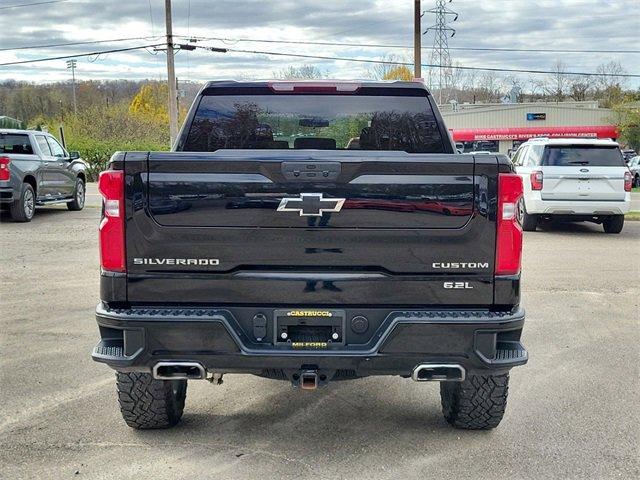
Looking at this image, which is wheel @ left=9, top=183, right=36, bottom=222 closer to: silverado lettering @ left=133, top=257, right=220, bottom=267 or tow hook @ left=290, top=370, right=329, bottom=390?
silverado lettering @ left=133, top=257, right=220, bottom=267

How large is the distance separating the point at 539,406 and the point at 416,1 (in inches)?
1025

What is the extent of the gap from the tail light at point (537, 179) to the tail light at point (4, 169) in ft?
33.7

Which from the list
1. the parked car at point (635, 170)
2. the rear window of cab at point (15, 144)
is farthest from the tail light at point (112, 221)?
the parked car at point (635, 170)

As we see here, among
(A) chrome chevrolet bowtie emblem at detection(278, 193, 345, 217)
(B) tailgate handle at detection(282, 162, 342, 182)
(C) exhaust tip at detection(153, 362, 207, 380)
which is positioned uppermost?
(B) tailgate handle at detection(282, 162, 342, 182)

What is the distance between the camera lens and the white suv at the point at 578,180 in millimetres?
13062

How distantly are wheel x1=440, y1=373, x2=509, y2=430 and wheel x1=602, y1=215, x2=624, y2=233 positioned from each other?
10.6 metres

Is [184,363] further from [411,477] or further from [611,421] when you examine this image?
[611,421]

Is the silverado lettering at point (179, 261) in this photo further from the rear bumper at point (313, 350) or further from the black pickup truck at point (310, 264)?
the rear bumper at point (313, 350)

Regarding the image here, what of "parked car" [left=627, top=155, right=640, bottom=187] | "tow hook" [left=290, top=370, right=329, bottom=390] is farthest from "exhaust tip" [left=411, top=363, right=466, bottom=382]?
"parked car" [left=627, top=155, right=640, bottom=187]

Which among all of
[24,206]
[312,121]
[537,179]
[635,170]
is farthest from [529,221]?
[635,170]

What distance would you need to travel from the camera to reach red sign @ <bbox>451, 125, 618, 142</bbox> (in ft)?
224

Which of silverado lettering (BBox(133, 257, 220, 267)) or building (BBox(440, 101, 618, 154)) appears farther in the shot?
building (BBox(440, 101, 618, 154))

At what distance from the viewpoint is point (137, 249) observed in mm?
3561

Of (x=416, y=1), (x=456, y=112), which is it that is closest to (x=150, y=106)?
(x=456, y=112)
